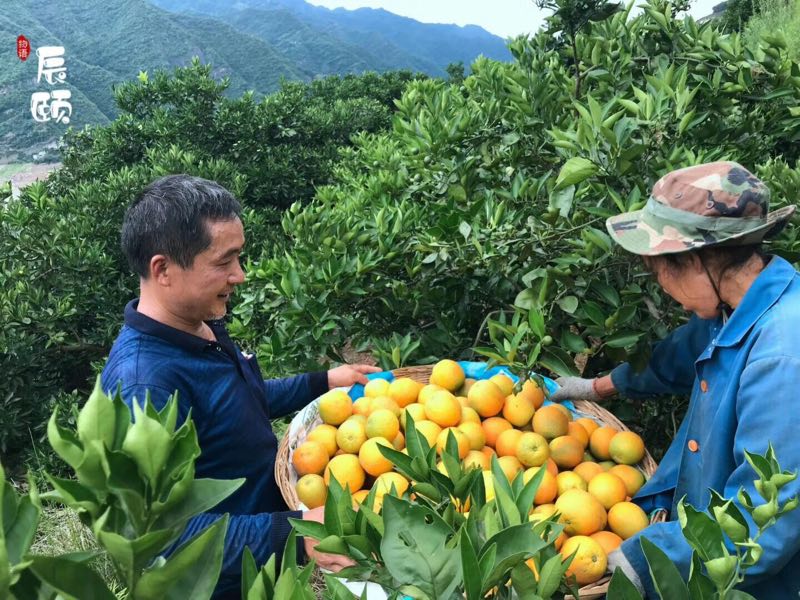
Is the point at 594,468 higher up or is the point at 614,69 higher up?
the point at 614,69

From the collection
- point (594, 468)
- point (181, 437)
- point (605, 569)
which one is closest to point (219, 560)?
point (181, 437)

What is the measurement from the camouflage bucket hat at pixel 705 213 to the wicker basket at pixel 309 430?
2.49ft

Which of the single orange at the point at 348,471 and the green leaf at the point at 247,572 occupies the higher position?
the green leaf at the point at 247,572

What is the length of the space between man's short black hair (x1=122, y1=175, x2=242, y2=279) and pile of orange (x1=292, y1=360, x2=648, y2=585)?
699mm

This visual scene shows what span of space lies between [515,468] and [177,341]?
1.05 metres

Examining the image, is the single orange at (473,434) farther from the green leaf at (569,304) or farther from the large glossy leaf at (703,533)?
the large glossy leaf at (703,533)

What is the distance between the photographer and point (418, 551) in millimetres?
797

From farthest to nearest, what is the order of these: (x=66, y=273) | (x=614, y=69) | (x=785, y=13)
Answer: (x=785, y=13)
(x=66, y=273)
(x=614, y=69)

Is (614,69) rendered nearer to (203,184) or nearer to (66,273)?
(203,184)

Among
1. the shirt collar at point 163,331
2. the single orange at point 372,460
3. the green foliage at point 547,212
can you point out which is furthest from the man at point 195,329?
the green foliage at point 547,212

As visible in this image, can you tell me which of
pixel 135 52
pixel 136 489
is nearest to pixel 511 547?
pixel 136 489

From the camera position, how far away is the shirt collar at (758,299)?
1.44 metres

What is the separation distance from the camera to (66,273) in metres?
4.80

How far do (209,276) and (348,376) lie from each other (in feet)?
2.42
